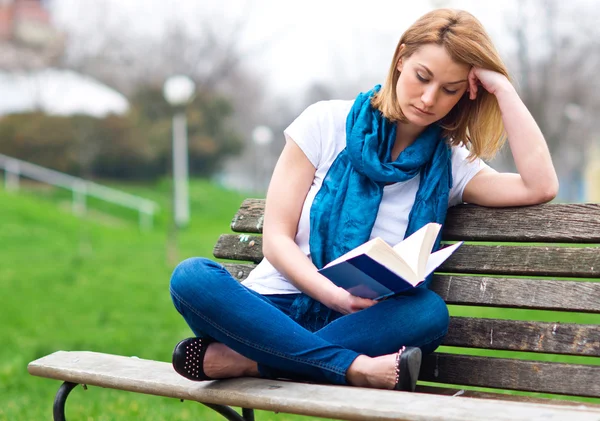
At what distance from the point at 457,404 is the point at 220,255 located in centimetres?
151

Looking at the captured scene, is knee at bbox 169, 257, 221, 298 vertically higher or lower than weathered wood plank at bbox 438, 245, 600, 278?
lower

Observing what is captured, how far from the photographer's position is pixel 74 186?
2077 cm

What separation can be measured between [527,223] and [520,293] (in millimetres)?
223

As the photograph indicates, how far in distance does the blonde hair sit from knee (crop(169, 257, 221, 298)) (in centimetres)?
76

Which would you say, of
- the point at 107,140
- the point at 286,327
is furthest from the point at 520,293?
the point at 107,140

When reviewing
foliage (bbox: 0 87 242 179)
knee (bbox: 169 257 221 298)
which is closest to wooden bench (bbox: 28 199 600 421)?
knee (bbox: 169 257 221 298)

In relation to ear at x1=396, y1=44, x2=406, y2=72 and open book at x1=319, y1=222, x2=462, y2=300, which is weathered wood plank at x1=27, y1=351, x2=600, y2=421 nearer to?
open book at x1=319, y1=222, x2=462, y2=300

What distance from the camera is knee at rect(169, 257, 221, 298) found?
7.98 ft

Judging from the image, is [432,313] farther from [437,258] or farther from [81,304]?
[81,304]

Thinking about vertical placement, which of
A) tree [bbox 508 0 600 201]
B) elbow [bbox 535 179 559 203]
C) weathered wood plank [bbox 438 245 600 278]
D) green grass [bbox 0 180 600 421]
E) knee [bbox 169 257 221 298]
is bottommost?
green grass [bbox 0 180 600 421]

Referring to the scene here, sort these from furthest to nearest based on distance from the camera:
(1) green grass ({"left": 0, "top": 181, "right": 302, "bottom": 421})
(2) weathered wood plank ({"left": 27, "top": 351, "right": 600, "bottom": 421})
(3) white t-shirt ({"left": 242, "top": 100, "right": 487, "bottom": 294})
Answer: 1. (1) green grass ({"left": 0, "top": 181, "right": 302, "bottom": 421})
2. (3) white t-shirt ({"left": 242, "top": 100, "right": 487, "bottom": 294})
3. (2) weathered wood plank ({"left": 27, "top": 351, "right": 600, "bottom": 421})

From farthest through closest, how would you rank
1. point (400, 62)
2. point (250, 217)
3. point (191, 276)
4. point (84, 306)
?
1. point (84, 306)
2. point (250, 217)
3. point (400, 62)
4. point (191, 276)

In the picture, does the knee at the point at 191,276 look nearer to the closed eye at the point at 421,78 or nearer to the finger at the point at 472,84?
the closed eye at the point at 421,78

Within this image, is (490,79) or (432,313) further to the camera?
(490,79)
